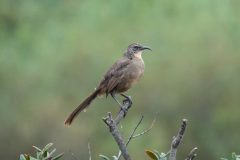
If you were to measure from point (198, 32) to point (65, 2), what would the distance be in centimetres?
1662

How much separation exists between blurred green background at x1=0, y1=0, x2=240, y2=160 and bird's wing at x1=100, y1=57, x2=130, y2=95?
455 inches

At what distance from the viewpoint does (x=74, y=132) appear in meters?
23.9

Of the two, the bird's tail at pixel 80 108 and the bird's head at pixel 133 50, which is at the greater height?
the bird's head at pixel 133 50

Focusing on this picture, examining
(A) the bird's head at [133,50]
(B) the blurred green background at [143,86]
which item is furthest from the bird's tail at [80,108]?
(B) the blurred green background at [143,86]

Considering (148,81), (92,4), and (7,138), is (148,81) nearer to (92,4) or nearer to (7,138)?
(7,138)

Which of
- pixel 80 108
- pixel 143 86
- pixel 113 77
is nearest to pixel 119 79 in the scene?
pixel 113 77

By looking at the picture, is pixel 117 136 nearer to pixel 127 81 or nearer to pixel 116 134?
pixel 116 134

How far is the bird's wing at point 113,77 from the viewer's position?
9.77m

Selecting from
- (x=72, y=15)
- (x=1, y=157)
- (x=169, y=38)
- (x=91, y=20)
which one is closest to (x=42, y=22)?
(x=72, y=15)

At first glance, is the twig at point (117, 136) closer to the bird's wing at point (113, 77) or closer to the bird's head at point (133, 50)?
the bird's wing at point (113, 77)

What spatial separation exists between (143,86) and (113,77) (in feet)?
48.5

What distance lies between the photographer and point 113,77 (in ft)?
32.1

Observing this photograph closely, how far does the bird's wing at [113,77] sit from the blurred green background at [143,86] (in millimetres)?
11547

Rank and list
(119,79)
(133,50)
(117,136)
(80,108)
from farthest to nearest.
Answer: (133,50) < (119,79) < (80,108) < (117,136)
